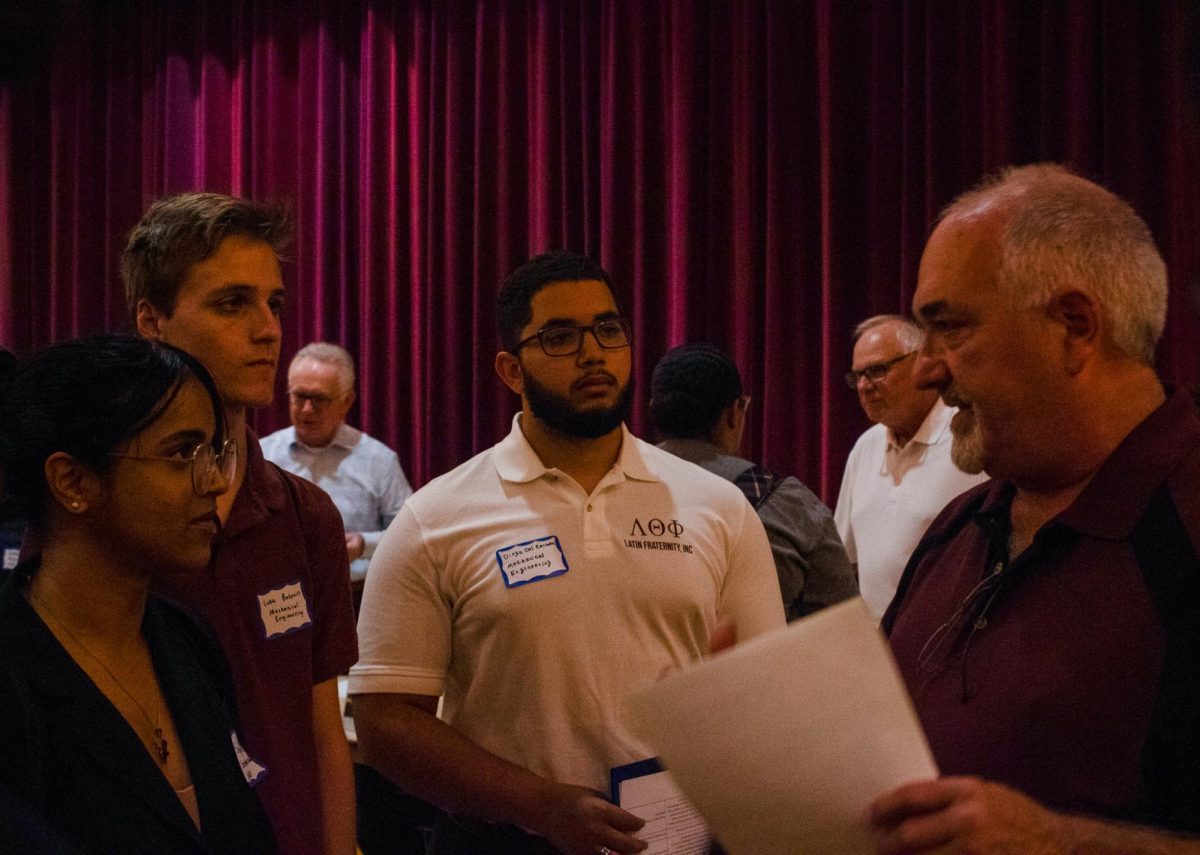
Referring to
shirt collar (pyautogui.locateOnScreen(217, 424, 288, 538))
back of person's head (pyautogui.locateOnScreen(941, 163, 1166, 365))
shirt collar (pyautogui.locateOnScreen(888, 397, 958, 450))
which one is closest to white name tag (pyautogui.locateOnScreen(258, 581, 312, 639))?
shirt collar (pyautogui.locateOnScreen(217, 424, 288, 538))

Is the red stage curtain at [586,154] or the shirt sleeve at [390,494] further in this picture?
the shirt sleeve at [390,494]

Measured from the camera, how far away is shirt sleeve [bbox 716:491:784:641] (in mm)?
2016

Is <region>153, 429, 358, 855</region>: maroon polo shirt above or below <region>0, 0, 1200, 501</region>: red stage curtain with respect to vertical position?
below

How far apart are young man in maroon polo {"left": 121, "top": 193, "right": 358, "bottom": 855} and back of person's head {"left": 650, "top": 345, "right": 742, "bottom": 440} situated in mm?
1107

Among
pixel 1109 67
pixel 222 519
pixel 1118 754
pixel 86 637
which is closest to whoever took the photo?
pixel 1118 754

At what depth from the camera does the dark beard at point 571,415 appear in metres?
2.02

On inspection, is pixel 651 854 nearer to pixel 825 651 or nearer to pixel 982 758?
pixel 982 758

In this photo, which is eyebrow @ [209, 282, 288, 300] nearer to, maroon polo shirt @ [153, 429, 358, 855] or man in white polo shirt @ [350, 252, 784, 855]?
maroon polo shirt @ [153, 429, 358, 855]

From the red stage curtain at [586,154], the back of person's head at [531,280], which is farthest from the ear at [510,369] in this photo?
the red stage curtain at [586,154]

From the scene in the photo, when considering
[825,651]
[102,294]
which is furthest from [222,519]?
[102,294]

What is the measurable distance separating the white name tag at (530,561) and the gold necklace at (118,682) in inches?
23.4

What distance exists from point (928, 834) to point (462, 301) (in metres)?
4.39

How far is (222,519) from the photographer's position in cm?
173

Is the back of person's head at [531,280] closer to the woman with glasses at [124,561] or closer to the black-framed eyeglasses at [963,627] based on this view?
the woman with glasses at [124,561]
